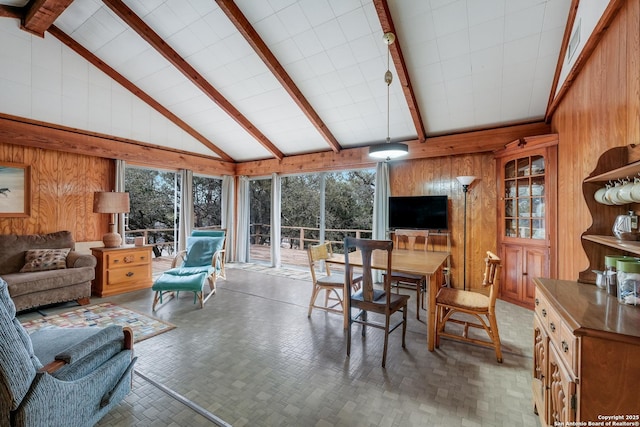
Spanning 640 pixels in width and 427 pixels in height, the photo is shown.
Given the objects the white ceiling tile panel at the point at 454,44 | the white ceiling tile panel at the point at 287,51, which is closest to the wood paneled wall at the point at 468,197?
the white ceiling tile panel at the point at 454,44

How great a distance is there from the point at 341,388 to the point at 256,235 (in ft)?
20.0

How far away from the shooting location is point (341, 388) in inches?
81.8

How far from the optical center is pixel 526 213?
12.6 feet

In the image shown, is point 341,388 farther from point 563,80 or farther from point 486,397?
point 563,80

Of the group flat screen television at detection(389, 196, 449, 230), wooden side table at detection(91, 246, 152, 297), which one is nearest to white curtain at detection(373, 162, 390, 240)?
flat screen television at detection(389, 196, 449, 230)

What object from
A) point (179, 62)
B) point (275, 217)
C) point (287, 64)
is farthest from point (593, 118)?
point (275, 217)

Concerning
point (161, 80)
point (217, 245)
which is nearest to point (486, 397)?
point (217, 245)

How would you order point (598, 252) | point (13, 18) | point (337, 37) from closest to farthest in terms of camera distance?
point (598, 252), point (337, 37), point (13, 18)

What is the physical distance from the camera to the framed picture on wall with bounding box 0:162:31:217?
3.88 m

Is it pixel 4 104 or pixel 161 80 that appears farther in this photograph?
pixel 161 80

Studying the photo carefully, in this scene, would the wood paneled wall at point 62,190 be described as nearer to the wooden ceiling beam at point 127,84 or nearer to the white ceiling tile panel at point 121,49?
the wooden ceiling beam at point 127,84

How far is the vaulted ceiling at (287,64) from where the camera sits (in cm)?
301

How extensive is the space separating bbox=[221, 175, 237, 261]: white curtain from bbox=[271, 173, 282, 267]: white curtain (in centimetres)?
119

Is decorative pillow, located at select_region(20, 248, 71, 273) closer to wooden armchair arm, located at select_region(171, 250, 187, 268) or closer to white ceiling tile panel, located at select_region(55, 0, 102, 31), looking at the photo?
wooden armchair arm, located at select_region(171, 250, 187, 268)
